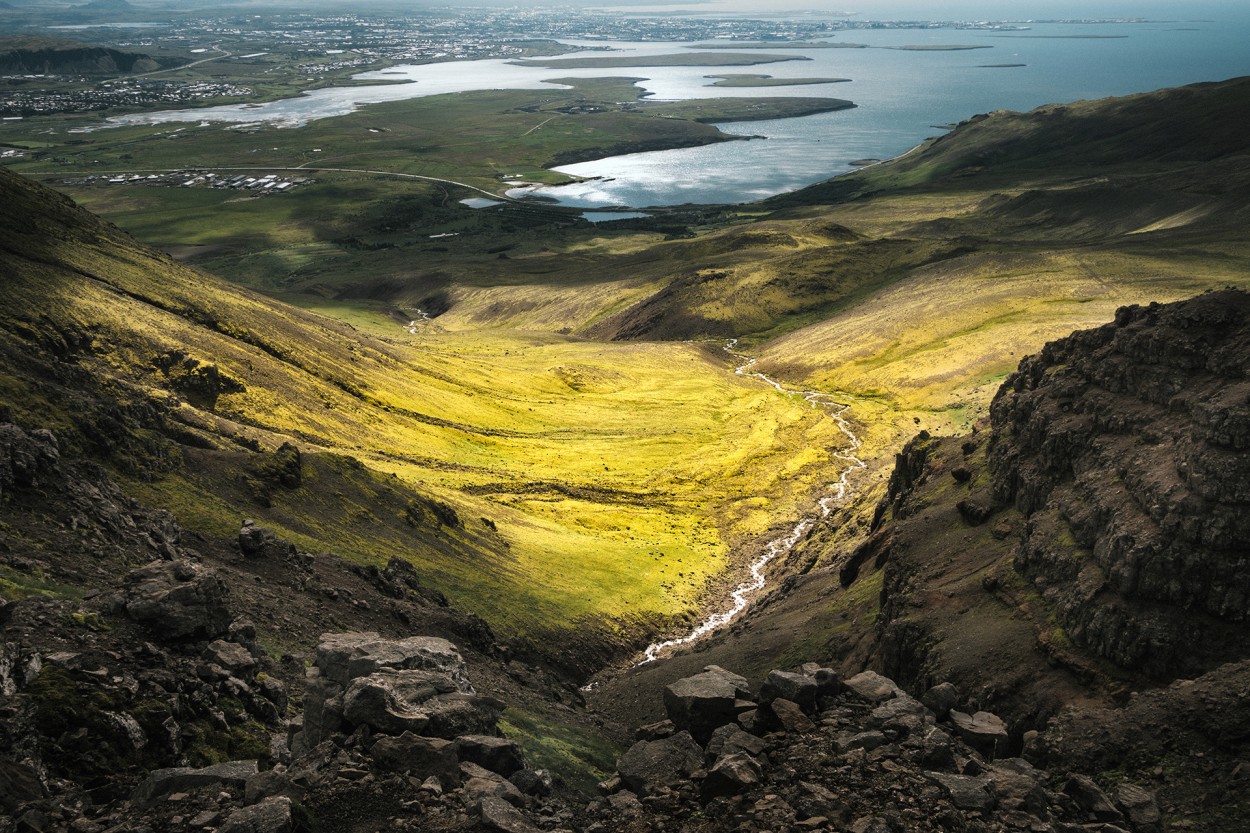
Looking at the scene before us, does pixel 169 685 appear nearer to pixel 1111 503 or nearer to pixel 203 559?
pixel 203 559

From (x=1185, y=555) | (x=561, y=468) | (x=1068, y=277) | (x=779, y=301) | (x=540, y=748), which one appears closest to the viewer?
(x=1185, y=555)

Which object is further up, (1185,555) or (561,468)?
(1185,555)

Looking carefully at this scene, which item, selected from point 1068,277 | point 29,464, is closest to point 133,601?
point 29,464

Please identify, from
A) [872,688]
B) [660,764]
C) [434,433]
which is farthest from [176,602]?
[434,433]

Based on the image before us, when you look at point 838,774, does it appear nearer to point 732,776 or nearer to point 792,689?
point 732,776

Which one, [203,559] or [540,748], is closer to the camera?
[540,748]

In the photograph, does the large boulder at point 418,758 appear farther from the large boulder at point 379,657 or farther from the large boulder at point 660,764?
the large boulder at point 660,764

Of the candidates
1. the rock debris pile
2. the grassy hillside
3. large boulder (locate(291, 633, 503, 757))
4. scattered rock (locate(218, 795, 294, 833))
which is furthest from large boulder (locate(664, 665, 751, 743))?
the grassy hillside
